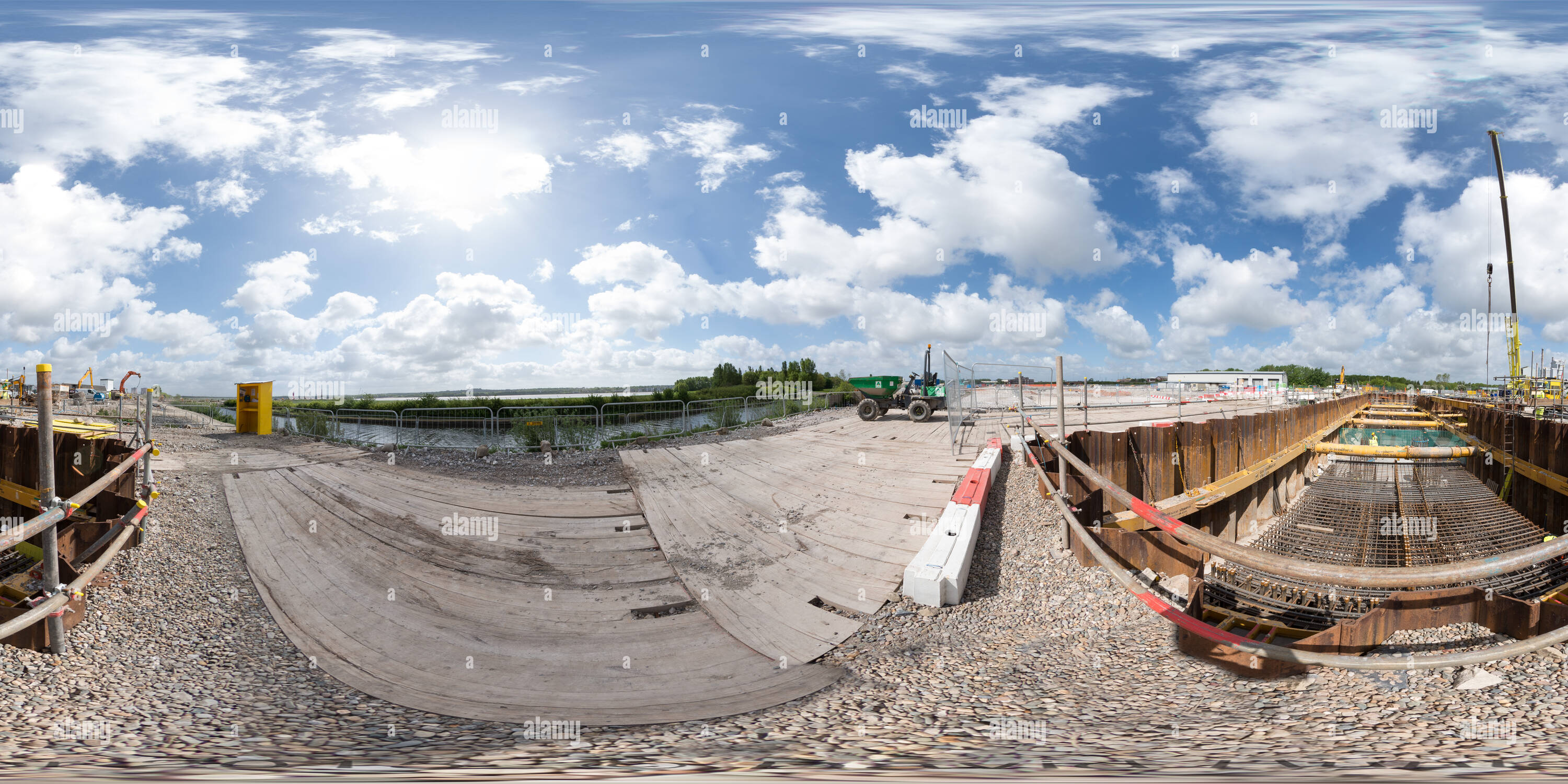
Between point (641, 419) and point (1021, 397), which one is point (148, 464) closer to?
point (641, 419)

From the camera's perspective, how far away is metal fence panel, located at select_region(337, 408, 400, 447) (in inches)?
505

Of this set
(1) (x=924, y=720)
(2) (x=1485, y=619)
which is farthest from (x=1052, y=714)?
(2) (x=1485, y=619)

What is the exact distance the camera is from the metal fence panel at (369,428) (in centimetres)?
1282

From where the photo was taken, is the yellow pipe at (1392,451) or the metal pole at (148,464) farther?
the yellow pipe at (1392,451)

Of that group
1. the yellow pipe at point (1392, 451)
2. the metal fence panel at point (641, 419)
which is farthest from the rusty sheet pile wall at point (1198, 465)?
the metal fence panel at point (641, 419)

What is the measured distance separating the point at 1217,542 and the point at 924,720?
2004 mm

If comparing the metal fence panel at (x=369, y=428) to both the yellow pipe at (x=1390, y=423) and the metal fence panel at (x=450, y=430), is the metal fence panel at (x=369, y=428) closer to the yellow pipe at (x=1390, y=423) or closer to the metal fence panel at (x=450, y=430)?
the metal fence panel at (x=450, y=430)

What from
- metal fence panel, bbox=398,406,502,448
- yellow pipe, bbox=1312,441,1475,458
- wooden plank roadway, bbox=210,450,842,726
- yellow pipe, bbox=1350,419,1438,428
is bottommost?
wooden plank roadway, bbox=210,450,842,726

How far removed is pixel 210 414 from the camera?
21.2 meters

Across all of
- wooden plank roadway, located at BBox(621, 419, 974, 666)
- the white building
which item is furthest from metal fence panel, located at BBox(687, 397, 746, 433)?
the white building

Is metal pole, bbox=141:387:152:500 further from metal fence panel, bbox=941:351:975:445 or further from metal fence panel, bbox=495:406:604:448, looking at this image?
metal fence panel, bbox=941:351:975:445

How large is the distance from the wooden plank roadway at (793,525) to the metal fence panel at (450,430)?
4.35 meters

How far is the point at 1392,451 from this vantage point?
575 inches

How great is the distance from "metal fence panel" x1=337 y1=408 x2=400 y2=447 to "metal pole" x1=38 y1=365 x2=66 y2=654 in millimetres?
8679
